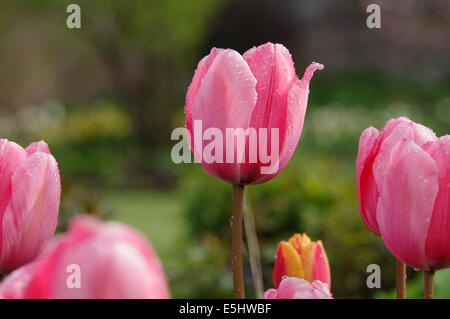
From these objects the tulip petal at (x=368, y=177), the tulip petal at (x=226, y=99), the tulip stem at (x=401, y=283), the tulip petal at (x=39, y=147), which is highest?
the tulip petal at (x=226, y=99)

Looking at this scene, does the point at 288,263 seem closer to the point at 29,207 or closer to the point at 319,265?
the point at 319,265

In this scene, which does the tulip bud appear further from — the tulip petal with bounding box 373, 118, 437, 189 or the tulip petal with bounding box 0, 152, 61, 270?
the tulip petal with bounding box 0, 152, 61, 270

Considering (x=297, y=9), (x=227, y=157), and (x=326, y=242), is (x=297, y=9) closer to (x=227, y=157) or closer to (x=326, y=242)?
(x=326, y=242)

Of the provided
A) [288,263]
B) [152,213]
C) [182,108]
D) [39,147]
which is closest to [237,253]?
[288,263]

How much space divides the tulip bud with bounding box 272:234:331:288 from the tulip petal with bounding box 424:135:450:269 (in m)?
0.11

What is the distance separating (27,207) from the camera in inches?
19.7

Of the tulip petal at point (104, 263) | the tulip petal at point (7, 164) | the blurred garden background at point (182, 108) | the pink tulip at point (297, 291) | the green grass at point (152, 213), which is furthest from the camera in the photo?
the green grass at point (152, 213)

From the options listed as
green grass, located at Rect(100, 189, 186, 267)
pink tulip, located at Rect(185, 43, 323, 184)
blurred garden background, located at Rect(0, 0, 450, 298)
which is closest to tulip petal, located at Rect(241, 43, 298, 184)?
pink tulip, located at Rect(185, 43, 323, 184)

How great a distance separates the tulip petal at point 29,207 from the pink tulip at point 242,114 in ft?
0.43

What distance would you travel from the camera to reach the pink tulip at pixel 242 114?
1.83 ft

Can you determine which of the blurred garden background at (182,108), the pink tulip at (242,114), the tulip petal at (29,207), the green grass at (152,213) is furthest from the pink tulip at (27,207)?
the green grass at (152,213)

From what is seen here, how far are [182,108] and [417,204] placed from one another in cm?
1170

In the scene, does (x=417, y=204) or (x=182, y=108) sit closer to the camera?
(x=417, y=204)

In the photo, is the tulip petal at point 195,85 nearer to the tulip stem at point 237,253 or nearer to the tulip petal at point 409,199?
the tulip stem at point 237,253
